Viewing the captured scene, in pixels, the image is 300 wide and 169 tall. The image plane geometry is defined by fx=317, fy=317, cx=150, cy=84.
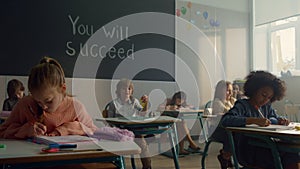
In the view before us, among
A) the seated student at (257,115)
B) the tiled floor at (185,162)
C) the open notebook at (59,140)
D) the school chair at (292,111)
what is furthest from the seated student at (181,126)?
the open notebook at (59,140)

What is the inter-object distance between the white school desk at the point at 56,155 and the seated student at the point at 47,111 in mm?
213

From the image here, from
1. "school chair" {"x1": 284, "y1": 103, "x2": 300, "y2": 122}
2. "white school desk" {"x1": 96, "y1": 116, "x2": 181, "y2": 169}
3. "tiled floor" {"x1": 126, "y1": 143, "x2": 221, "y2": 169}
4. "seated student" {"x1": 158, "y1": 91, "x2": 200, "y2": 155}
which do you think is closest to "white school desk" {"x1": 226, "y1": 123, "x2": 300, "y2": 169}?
"white school desk" {"x1": 96, "y1": 116, "x2": 181, "y2": 169}

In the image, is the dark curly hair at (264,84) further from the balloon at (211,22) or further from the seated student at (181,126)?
the balloon at (211,22)

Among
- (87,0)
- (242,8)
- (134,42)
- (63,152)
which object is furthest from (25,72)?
(242,8)

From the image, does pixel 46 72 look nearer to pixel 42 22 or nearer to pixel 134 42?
pixel 42 22

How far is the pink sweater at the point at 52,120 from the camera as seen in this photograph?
1473mm

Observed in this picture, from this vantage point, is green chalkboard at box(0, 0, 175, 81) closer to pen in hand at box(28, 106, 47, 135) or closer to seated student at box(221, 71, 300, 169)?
seated student at box(221, 71, 300, 169)

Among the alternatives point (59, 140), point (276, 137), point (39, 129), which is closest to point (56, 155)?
point (59, 140)

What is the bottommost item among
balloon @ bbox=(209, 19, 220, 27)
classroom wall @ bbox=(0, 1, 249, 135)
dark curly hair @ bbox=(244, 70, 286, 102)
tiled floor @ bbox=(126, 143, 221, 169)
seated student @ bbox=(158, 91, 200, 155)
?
tiled floor @ bbox=(126, 143, 221, 169)

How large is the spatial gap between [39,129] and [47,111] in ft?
0.40

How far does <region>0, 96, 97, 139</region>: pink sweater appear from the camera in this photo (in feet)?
4.83

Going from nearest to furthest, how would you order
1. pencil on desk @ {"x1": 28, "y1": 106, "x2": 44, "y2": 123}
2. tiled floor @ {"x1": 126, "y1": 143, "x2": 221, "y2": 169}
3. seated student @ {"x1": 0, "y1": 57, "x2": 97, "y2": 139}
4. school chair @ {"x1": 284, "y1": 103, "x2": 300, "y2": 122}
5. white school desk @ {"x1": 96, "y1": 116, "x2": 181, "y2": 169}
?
seated student @ {"x1": 0, "y1": 57, "x2": 97, "y2": 139} → pencil on desk @ {"x1": 28, "y1": 106, "x2": 44, "y2": 123} → white school desk @ {"x1": 96, "y1": 116, "x2": 181, "y2": 169} → tiled floor @ {"x1": 126, "y1": 143, "x2": 221, "y2": 169} → school chair @ {"x1": 284, "y1": 103, "x2": 300, "y2": 122}

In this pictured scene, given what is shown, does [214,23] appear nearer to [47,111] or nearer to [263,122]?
[263,122]

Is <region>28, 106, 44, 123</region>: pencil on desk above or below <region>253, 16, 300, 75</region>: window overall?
below
